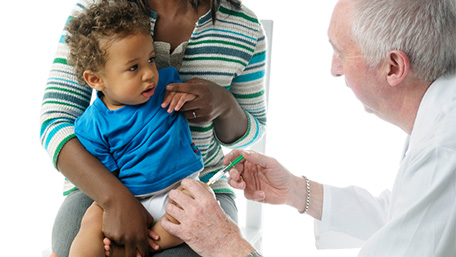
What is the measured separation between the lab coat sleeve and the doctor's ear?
0.59 meters

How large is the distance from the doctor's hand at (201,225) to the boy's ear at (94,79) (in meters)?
0.35

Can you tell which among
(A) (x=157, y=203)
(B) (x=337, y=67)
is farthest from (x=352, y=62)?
(A) (x=157, y=203)

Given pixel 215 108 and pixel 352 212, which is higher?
pixel 215 108

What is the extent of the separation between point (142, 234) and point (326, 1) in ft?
5.80

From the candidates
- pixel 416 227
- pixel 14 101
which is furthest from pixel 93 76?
pixel 14 101

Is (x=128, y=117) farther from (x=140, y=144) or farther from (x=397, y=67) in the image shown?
(x=397, y=67)

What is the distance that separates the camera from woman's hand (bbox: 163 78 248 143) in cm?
156

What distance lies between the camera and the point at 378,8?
1.34 metres

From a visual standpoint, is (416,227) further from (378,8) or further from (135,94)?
(135,94)

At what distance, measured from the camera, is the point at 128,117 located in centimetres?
148

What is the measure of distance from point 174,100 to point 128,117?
0.14m

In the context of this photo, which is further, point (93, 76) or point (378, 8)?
point (93, 76)

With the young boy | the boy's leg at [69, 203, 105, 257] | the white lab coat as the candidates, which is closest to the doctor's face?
the white lab coat

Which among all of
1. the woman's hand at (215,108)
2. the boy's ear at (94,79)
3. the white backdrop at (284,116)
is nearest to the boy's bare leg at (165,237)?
the woman's hand at (215,108)
